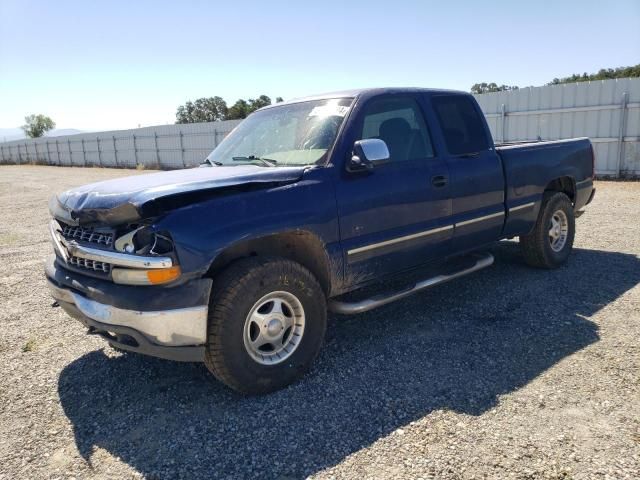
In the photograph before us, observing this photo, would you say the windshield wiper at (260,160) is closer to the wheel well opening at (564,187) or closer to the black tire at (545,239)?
the black tire at (545,239)

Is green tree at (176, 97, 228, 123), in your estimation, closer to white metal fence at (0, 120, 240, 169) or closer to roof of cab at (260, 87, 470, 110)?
white metal fence at (0, 120, 240, 169)

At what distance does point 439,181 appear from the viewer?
4.39 m

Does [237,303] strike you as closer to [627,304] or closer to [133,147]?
[627,304]

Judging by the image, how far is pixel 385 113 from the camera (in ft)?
14.0

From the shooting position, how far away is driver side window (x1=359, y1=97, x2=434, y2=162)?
162 inches

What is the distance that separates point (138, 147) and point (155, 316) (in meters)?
32.0

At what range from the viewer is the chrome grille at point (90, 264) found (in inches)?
125

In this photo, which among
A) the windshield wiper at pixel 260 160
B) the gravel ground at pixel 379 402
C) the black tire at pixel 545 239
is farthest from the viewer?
the black tire at pixel 545 239

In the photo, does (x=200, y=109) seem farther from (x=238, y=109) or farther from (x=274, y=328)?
(x=274, y=328)

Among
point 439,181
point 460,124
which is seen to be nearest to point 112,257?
point 439,181

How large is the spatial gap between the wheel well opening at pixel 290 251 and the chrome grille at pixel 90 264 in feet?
2.10

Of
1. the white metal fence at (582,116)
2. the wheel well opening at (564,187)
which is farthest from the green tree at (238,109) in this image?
the wheel well opening at (564,187)

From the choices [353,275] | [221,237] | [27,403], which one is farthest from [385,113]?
[27,403]

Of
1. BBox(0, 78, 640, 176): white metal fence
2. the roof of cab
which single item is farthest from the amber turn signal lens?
BBox(0, 78, 640, 176): white metal fence
